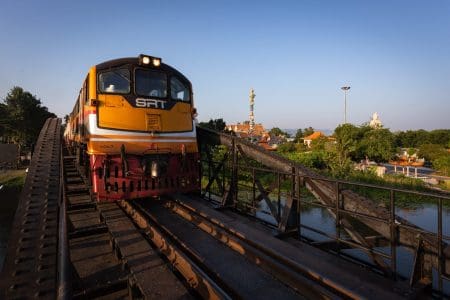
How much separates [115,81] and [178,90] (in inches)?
68.8

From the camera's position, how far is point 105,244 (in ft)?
18.1

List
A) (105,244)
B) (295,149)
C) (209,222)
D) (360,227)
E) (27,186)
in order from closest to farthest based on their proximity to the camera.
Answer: (27,186) → (105,244) → (209,222) → (360,227) → (295,149)

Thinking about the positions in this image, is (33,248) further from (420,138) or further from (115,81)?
(420,138)

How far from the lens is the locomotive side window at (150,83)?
7.50 meters

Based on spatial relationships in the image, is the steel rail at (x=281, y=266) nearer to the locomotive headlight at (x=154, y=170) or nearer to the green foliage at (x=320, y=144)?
the locomotive headlight at (x=154, y=170)

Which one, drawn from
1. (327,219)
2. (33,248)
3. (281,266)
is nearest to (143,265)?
(281,266)

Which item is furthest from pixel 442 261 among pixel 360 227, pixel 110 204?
pixel 360 227

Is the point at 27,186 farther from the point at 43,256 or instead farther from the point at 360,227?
the point at 360,227

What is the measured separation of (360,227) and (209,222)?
46.1 feet

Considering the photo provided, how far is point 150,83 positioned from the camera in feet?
25.3

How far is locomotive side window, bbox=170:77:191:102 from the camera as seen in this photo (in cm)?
808

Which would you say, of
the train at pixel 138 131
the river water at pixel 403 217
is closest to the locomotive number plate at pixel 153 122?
the train at pixel 138 131

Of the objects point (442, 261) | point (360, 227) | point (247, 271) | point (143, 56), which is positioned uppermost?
point (143, 56)

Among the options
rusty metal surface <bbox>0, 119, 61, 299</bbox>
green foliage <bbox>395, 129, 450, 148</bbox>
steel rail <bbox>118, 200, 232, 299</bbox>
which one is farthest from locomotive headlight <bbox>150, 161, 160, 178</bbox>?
green foliage <bbox>395, 129, 450, 148</bbox>
